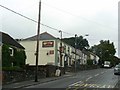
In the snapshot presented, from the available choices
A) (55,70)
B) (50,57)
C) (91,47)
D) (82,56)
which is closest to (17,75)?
(55,70)

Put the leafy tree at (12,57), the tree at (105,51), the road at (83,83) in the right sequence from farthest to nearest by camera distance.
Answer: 1. the tree at (105,51)
2. the leafy tree at (12,57)
3. the road at (83,83)

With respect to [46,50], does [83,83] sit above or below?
below

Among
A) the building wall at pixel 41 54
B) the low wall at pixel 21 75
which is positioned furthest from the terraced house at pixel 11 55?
the building wall at pixel 41 54

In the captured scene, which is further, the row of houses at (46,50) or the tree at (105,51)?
the tree at (105,51)

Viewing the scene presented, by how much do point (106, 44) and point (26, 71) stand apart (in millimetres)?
111351

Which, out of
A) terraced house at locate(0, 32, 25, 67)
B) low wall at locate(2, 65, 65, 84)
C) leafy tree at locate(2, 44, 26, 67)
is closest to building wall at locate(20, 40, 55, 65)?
terraced house at locate(0, 32, 25, 67)

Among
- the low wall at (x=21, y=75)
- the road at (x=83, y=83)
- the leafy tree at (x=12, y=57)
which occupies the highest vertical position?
the leafy tree at (x=12, y=57)

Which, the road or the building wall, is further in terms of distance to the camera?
the building wall

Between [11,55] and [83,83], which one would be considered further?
[11,55]

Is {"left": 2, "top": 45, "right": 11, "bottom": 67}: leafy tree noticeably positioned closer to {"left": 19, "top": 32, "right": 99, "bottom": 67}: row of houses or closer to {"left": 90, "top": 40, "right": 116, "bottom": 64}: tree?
{"left": 19, "top": 32, "right": 99, "bottom": 67}: row of houses

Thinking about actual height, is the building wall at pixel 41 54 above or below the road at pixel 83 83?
above

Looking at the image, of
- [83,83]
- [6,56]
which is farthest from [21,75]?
[6,56]

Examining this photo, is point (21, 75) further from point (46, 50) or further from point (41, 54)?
point (41, 54)

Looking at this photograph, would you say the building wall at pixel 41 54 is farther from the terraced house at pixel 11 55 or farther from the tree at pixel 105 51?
the tree at pixel 105 51
